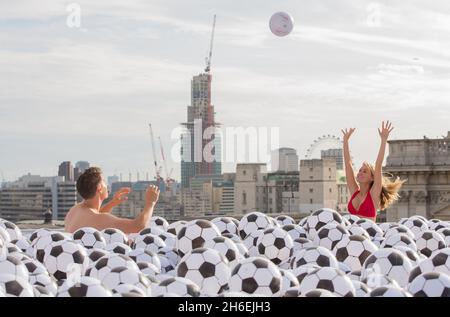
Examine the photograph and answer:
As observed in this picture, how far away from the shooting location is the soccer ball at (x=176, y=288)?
8969 mm

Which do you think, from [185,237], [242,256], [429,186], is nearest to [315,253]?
[242,256]

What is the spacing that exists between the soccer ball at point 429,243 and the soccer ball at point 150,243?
161 inches

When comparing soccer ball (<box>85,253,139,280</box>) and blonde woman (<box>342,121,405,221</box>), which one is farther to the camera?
blonde woman (<box>342,121,405,221</box>)

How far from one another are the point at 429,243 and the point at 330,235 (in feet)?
5.38

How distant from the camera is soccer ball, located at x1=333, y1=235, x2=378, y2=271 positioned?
12.5 m

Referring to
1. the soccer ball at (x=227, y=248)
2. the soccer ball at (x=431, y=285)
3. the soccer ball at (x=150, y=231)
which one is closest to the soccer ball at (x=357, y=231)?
the soccer ball at (x=227, y=248)

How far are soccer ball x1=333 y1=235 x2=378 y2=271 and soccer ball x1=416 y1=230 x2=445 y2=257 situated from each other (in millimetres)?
1441

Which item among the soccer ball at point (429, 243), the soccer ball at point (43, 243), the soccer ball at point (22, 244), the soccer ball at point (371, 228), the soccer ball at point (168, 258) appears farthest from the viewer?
the soccer ball at point (371, 228)

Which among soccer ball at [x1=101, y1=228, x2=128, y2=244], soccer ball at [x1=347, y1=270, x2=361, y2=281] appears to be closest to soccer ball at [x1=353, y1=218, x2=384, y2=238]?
soccer ball at [x1=347, y1=270, x2=361, y2=281]

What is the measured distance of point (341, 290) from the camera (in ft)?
29.9

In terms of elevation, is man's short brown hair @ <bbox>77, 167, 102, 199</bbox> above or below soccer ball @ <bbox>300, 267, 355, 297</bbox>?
above

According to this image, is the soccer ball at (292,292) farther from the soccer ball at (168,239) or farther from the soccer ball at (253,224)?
the soccer ball at (253,224)

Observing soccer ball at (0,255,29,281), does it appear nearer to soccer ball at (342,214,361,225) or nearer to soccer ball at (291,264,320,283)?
soccer ball at (291,264,320,283)
